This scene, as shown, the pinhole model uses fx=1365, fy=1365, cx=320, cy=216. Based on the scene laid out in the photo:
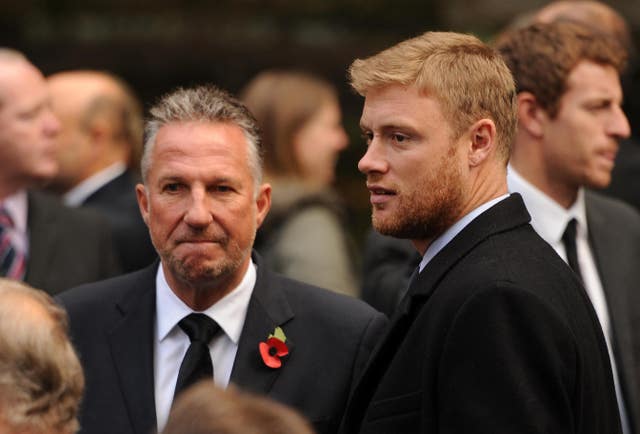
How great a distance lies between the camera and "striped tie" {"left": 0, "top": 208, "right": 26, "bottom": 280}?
5.83 m

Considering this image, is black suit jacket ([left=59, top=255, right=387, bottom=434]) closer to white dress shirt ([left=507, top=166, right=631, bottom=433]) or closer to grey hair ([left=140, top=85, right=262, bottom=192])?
grey hair ([left=140, top=85, right=262, bottom=192])

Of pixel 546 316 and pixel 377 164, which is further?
pixel 377 164

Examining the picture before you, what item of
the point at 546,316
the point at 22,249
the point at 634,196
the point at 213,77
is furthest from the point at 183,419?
the point at 213,77

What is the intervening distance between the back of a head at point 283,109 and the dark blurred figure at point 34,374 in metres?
3.22

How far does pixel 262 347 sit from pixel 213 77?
24.1 feet

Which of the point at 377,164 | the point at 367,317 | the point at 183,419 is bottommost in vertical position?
the point at 367,317

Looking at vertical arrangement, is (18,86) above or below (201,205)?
below

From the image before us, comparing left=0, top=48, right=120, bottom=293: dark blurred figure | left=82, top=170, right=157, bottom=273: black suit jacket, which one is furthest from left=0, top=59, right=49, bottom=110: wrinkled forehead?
left=82, top=170, right=157, bottom=273: black suit jacket

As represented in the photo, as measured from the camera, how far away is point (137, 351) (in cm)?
411

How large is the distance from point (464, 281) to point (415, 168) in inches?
15.2

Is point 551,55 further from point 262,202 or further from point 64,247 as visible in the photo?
point 64,247

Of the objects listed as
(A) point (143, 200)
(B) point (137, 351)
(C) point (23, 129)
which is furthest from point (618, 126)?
(C) point (23, 129)

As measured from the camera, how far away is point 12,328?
9.77ft

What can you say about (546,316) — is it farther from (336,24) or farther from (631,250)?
(336,24)
